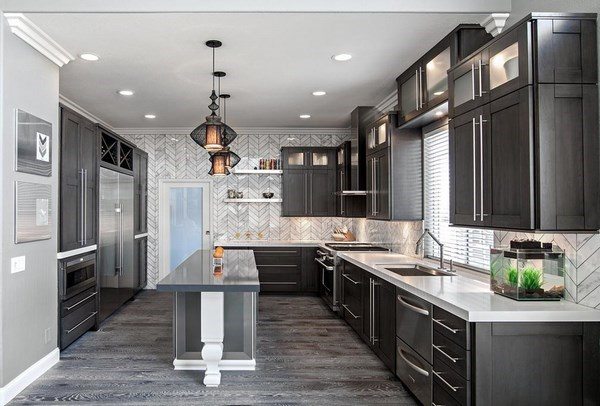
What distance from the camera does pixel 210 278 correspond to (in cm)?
361

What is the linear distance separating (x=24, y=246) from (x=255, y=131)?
492 cm

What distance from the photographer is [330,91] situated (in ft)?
18.3

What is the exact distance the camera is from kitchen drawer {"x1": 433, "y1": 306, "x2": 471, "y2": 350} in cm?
240

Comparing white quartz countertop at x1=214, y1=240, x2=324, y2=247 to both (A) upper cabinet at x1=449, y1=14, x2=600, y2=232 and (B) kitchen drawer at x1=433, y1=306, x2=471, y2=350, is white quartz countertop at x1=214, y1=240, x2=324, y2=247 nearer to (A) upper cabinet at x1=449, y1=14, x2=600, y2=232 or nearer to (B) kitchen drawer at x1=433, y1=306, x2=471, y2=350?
(B) kitchen drawer at x1=433, y1=306, x2=471, y2=350

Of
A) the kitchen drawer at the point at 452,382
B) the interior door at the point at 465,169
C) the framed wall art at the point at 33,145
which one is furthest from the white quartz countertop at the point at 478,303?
the framed wall art at the point at 33,145

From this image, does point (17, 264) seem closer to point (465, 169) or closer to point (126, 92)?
point (126, 92)

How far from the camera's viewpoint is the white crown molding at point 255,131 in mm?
7973

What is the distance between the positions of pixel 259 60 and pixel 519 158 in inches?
107

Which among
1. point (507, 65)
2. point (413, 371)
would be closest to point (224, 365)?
point (413, 371)

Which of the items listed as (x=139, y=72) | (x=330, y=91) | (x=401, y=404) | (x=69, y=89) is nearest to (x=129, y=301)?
(x=69, y=89)

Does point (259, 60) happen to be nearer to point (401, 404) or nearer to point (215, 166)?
point (215, 166)

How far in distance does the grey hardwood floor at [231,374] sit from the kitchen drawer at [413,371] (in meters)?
0.15

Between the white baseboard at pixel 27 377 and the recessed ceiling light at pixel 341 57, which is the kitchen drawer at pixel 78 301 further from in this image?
the recessed ceiling light at pixel 341 57

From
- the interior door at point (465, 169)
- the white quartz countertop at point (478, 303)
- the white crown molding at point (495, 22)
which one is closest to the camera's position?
the white quartz countertop at point (478, 303)
